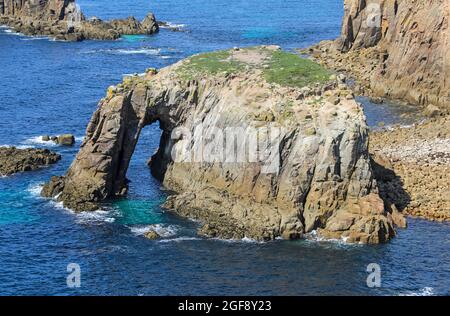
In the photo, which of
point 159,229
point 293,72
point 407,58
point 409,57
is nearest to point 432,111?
point 409,57

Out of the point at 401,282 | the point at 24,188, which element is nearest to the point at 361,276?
the point at 401,282

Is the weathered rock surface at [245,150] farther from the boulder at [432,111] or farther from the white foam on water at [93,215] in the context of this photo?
the boulder at [432,111]

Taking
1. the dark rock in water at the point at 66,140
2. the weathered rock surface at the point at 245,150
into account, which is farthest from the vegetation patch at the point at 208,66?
the dark rock in water at the point at 66,140

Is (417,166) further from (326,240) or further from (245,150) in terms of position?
(245,150)

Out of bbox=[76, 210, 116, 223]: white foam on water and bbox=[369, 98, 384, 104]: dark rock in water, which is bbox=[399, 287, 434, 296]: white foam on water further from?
bbox=[369, 98, 384, 104]: dark rock in water

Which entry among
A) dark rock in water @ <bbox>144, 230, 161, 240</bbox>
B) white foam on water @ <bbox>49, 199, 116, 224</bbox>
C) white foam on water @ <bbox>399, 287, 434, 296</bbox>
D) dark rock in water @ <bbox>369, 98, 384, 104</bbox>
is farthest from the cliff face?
dark rock in water @ <bbox>144, 230, 161, 240</bbox>
